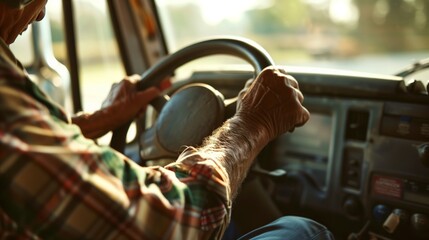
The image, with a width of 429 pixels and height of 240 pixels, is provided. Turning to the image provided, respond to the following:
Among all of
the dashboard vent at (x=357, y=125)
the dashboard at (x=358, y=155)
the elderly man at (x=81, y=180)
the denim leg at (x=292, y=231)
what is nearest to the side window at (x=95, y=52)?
the dashboard at (x=358, y=155)

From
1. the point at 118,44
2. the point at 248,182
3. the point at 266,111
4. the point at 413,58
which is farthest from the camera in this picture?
the point at 118,44

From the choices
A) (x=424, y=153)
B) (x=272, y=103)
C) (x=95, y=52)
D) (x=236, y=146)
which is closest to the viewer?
(x=236, y=146)

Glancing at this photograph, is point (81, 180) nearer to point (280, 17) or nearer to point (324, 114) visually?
point (324, 114)

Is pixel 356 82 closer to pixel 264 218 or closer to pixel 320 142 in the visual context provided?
pixel 320 142

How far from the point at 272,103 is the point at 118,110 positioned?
2.06 ft

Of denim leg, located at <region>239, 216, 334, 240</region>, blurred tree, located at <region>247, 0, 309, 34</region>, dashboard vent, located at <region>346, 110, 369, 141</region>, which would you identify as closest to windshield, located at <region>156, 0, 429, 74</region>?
blurred tree, located at <region>247, 0, 309, 34</region>

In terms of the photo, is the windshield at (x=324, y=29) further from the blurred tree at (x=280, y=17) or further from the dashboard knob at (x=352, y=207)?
the dashboard knob at (x=352, y=207)

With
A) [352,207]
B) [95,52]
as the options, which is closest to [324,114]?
[352,207]

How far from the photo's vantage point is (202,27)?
2.78m

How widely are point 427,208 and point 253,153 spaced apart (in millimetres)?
673

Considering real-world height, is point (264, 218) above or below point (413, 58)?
below

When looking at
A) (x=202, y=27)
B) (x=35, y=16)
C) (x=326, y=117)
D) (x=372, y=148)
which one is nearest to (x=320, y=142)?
(x=326, y=117)

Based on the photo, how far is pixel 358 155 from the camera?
1.48 m

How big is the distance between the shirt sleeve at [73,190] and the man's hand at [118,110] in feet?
2.34
